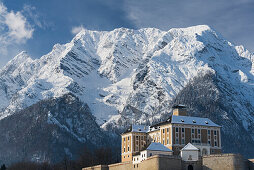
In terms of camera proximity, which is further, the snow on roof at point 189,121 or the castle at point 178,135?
the snow on roof at point 189,121

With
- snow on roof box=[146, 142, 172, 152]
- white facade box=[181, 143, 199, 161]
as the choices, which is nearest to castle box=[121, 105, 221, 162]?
snow on roof box=[146, 142, 172, 152]

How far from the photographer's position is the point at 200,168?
11731 centimetres

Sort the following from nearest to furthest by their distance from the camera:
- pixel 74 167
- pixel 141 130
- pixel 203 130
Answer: pixel 203 130, pixel 141 130, pixel 74 167

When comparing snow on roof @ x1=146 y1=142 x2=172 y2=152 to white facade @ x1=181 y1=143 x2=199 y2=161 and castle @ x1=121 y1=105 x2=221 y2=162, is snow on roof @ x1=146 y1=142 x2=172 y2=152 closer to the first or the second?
white facade @ x1=181 y1=143 x2=199 y2=161

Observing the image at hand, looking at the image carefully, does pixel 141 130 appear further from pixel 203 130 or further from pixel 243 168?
pixel 243 168

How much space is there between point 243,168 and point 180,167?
15749 mm

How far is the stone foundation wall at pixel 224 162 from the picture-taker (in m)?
110

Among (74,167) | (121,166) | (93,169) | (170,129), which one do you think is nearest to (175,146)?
(170,129)

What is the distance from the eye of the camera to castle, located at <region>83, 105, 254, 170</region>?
11482cm

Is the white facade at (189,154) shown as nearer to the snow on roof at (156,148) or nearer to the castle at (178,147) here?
the castle at (178,147)

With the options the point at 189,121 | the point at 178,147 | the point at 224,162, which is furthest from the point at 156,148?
the point at 189,121

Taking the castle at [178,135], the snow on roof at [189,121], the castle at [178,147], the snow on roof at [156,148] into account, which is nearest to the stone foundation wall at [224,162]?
the castle at [178,147]

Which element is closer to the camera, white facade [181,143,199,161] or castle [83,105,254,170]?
castle [83,105,254,170]

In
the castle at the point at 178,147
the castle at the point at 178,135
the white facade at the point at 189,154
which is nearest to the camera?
the castle at the point at 178,147
